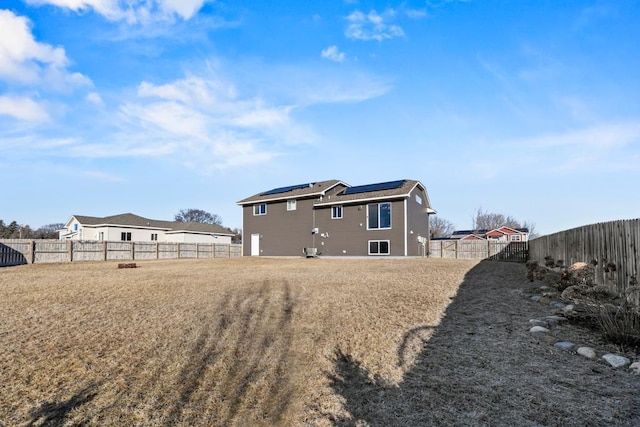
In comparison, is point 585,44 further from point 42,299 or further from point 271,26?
point 42,299

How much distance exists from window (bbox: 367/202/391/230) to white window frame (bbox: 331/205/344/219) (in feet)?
6.88

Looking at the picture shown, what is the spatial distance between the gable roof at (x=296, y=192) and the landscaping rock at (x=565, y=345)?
2146 cm

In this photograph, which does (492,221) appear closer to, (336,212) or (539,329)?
(336,212)

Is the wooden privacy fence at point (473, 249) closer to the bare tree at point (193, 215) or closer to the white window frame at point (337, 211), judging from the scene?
the white window frame at point (337, 211)


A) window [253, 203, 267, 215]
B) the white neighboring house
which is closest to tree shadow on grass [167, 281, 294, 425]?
window [253, 203, 267, 215]

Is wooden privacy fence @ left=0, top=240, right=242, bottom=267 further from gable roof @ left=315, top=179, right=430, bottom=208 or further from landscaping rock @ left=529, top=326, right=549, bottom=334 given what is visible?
landscaping rock @ left=529, top=326, right=549, bottom=334

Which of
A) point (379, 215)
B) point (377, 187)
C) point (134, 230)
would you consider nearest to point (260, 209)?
point (377, 187)

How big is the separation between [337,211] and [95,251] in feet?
53.8

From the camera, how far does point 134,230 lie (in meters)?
38.1

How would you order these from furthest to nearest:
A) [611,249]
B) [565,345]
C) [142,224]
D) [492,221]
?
[492,221] → [142,224] → [611,249] → [565,345]

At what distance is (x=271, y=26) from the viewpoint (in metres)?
12.9

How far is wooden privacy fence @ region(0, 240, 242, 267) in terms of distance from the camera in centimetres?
1839

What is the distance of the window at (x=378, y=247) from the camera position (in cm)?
→ 2283

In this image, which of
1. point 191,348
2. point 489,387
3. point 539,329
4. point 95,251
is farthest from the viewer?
point 95,251
